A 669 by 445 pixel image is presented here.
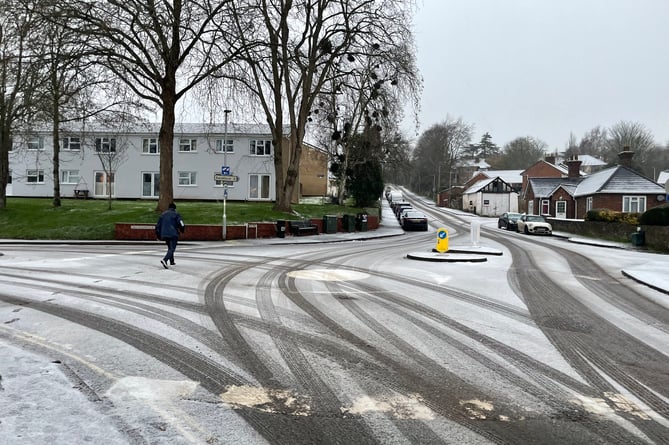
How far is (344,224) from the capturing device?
33.4 meters

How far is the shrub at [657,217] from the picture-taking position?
26078mm

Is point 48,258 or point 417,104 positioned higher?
point 417,104

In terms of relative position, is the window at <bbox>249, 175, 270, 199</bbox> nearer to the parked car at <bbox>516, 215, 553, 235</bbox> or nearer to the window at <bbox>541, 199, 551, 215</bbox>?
the parked car at <bbox>516, 215, 553, 235</bbox>

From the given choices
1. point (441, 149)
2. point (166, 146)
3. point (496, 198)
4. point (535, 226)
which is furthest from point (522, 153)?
point (166, 146)

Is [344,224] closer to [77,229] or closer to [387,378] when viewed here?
[77,229]

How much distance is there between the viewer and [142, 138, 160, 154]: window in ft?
143

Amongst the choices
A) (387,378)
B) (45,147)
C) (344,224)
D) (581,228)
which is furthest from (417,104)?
(45,147)

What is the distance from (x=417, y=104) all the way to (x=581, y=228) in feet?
58.2

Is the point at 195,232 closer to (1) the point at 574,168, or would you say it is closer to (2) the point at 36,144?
(2) the point at 36,144

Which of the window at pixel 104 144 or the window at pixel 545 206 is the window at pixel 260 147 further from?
the window at pixel 545 206

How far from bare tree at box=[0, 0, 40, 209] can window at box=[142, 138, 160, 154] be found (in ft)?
39.4

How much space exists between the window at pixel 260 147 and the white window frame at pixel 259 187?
191 cm

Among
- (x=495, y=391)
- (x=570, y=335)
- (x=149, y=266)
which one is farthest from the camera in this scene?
(x=149, y=266)

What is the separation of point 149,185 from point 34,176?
422 inches
